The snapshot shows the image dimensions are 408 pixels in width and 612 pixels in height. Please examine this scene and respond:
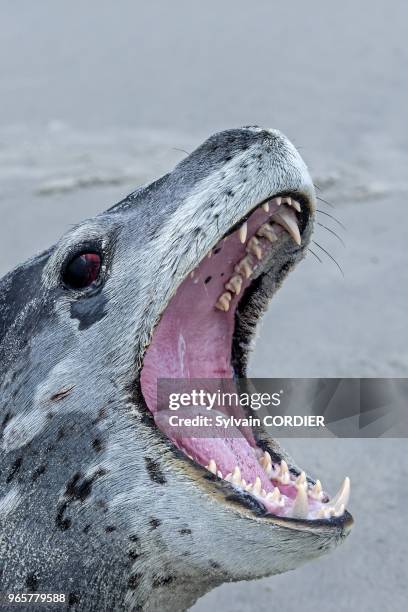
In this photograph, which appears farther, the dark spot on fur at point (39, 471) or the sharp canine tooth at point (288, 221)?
the sharp canine tooth at point (288, 221)

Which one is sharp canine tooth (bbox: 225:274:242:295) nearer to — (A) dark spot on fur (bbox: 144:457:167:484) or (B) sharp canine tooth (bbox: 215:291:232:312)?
(B) sharp canine tooth (bbox: 215:291:232:312)

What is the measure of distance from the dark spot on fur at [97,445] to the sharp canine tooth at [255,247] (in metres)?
0.93

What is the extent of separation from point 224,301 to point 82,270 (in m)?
0.59

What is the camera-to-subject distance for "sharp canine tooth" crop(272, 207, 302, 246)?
3.74 m

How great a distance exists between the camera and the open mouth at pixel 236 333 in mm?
3518

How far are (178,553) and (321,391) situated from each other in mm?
2686

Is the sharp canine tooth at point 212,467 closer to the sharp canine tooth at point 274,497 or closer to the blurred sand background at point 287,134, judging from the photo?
the sharp canine tooth at point 274,497

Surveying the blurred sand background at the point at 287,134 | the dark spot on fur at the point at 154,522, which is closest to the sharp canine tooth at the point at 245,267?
the dark spot on fur at the point at 154,522

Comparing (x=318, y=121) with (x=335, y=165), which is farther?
(x=318, y=121)

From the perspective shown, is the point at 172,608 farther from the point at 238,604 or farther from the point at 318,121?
the point at 318,121

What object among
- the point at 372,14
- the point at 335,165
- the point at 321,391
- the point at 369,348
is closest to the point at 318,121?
the point at 335,165

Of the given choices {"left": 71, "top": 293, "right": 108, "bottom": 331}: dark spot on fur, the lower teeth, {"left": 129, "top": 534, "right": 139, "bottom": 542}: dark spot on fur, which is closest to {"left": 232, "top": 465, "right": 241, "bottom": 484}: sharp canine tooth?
the lower teeth

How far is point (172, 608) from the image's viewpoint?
3.57 m

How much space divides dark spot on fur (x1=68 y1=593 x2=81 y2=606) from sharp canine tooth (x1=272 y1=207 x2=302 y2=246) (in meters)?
1.40
